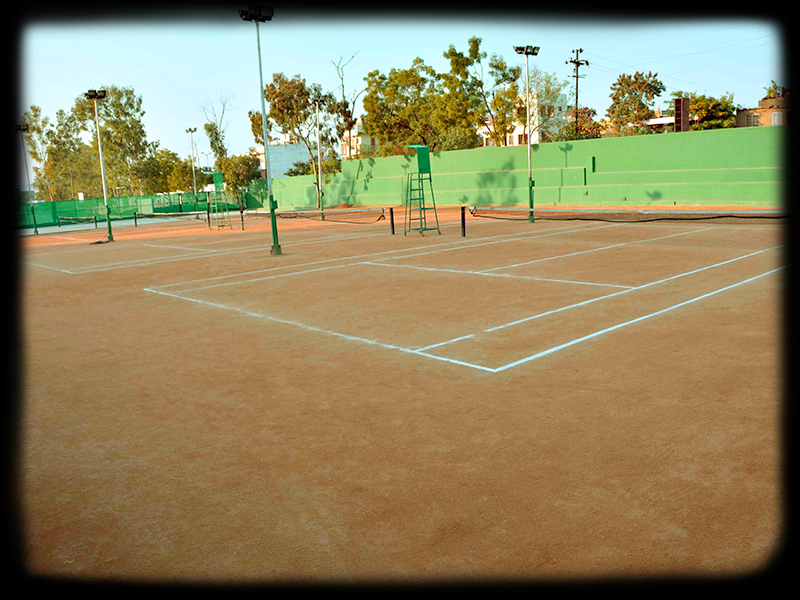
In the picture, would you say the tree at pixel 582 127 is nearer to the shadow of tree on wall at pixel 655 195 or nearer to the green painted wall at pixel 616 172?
the green painted wall at pixel 616 172

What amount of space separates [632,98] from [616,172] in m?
37.9

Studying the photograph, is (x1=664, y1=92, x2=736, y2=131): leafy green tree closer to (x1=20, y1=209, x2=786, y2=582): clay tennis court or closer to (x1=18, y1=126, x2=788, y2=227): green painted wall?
(x1=18, y1=126, x2=788, y2=227): green painted wall

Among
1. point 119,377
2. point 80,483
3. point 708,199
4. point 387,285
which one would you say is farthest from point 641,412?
point 708,199

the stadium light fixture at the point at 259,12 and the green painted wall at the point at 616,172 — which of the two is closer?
the stadium light fixture at the point at 259,12

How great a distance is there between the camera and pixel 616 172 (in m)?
37.7

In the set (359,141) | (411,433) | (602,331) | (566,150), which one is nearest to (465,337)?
(602,331)

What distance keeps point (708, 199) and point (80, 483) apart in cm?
3505

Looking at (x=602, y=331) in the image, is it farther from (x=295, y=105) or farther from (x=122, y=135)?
(x=122, y=135)

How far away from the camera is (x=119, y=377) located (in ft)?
24.5

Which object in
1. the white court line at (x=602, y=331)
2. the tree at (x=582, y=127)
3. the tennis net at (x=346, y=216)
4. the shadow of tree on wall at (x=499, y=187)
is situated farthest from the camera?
the tree at (x=582, y=127)

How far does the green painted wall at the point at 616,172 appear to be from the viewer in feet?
106

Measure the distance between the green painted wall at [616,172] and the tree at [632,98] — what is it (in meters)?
28.1

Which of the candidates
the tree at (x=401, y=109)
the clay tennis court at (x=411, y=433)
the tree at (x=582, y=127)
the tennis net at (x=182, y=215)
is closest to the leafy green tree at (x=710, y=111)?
the tree at (x=582, y=127)

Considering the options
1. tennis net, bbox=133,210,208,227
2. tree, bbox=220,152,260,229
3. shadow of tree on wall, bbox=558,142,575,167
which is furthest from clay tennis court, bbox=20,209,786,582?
tree, bbox=220,152,260,229
